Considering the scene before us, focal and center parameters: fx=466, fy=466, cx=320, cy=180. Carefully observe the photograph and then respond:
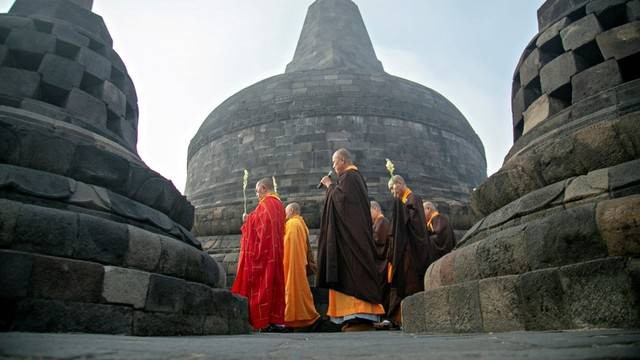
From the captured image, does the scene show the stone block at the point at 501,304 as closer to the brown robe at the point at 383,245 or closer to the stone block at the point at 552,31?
the stone block at the point at 552,31

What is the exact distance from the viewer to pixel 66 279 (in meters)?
3.17

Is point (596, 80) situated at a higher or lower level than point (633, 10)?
lower

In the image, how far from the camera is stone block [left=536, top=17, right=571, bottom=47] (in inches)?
193

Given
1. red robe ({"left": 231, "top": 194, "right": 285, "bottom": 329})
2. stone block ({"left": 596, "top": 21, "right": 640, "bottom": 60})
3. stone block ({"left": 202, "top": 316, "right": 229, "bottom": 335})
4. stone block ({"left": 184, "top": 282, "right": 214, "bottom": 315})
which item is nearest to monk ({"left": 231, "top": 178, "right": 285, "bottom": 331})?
red robe ({"left": 231, "top": 194, "right": 285, "bottom": 329})

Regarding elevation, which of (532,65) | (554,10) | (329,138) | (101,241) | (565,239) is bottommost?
(565,239)

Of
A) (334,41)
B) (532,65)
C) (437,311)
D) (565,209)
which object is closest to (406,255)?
(437,311)

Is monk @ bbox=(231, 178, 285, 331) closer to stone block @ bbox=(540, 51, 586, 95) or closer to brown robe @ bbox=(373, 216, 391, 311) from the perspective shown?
brown robe @ bbox=(373, 216, 391, 311)

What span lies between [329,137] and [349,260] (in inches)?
324

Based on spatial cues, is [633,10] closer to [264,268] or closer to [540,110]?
[540,110]

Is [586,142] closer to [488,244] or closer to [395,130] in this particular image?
[488,244]

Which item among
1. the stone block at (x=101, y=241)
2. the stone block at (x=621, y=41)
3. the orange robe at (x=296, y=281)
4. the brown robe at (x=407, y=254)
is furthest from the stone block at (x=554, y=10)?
the stone block at (x=101, y=241)

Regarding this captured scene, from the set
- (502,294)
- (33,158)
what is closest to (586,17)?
(502,294)

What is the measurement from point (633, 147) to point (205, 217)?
8685 mm

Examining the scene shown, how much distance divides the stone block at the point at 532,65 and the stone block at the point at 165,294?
421 centimetres
